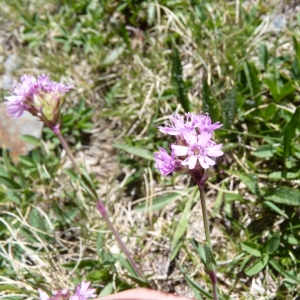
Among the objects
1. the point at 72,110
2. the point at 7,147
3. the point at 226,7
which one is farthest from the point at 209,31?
the point at 7,147

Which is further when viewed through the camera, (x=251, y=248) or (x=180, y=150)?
(x=251, y=248)

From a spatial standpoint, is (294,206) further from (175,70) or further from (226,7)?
(226,7)

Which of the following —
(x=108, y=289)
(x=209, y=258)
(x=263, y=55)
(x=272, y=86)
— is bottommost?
(x=108, y=289)

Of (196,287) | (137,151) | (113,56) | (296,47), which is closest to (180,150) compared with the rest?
(196,287)

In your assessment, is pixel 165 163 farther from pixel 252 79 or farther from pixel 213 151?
pixel 252 79

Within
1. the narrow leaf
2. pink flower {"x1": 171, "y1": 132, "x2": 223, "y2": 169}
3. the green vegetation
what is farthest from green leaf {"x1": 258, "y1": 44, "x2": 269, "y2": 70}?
pink flower {"x1": 171, "y1": 132, "x2": 223, "y2": 169}

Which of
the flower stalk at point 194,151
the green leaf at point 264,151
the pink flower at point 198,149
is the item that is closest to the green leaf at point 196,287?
the flower stalk at point 194,151
